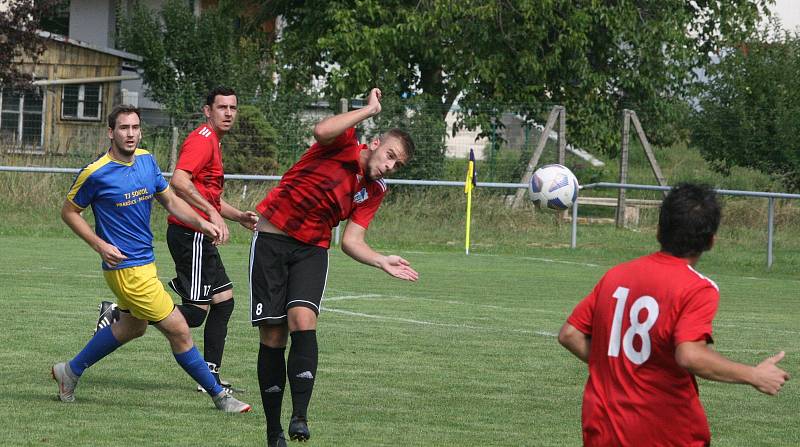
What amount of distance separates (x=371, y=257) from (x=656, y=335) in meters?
2.70

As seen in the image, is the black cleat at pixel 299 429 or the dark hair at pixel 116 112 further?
the dark hair at pixel 116 112

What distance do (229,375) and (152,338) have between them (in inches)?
68.9

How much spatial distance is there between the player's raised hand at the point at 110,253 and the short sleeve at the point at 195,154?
1.18 m

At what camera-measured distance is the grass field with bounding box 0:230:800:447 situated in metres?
6.72

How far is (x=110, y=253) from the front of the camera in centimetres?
691

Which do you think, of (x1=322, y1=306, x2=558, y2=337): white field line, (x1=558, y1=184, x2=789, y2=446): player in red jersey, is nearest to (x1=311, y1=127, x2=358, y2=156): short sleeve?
(x1=558, y1=184, x2=789, y2=446): player in red jersey

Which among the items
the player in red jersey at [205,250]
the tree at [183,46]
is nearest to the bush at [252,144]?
the tree at [183,46]

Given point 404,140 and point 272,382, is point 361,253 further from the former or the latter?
point 272,382

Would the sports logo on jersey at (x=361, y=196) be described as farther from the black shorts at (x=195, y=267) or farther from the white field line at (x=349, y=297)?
the white field line at (x=349, y=297)

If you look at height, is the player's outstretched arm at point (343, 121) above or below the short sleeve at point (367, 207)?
above

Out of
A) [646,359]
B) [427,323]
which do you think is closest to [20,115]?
[427,323]

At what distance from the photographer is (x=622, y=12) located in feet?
88.5

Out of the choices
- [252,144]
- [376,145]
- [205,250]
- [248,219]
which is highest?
[252,144]

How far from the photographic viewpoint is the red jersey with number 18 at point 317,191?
6488 mm
